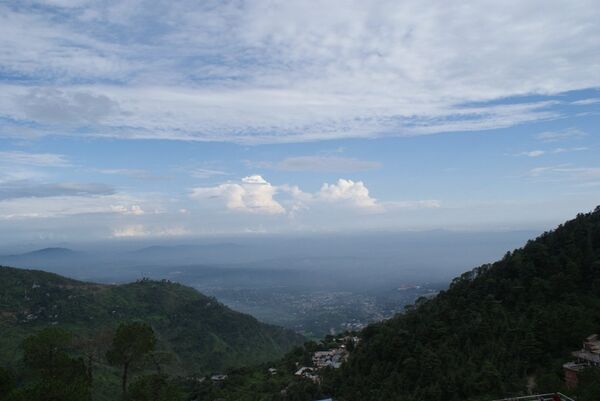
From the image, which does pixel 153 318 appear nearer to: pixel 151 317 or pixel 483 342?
pixel 151 317

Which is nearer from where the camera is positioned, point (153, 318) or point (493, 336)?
point (493, 336)

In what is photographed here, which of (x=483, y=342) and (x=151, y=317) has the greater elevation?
(x=483, y=342)

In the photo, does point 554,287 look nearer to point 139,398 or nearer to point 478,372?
point 478,372

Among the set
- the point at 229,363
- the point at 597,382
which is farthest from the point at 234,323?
the point at 597,382

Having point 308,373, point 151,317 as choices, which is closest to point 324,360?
point 308,373

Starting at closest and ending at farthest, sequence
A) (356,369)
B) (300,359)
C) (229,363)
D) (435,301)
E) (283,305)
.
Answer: (356,369), (435,301), (300,359), (229,363), (283,305)

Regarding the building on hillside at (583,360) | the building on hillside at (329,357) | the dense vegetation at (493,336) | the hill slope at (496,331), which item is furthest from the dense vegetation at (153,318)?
the building on hillside at (583,360)

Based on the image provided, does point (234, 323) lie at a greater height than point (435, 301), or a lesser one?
lesser
